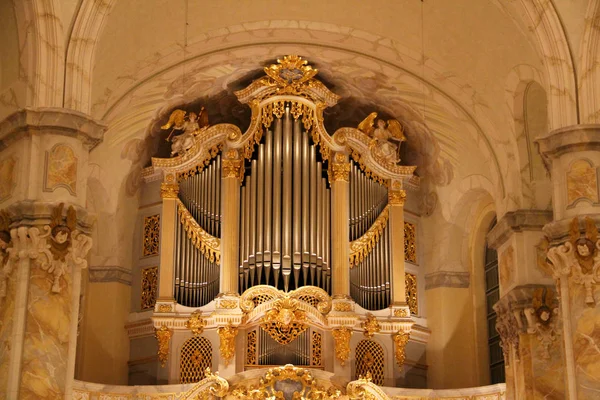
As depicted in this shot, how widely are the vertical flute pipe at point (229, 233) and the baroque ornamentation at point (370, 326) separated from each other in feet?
6.03

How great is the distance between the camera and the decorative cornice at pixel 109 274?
1938 centimetres

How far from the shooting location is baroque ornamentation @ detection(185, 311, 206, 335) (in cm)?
1861

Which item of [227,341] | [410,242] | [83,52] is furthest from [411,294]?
[83,52]

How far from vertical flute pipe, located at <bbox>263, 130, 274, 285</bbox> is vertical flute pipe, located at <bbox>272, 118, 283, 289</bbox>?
6 cm

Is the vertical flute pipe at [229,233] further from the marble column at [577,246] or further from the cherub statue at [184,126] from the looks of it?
the marble column at [577,246]

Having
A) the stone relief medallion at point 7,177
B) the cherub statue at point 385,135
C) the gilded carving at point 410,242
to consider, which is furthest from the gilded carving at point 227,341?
the stone relief medallion at point 7,177

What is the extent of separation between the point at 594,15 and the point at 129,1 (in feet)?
18.5

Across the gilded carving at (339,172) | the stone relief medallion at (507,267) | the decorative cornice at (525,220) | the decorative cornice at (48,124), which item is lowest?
the stone relief medallion at (507,267)

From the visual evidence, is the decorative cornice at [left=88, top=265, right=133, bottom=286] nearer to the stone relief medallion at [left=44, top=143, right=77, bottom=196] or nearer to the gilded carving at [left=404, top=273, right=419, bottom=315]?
the gilded carving at [left=404, top=273, right=419, bottom=315]

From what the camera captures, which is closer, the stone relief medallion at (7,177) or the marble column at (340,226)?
the stone relief medallion at (7,177)

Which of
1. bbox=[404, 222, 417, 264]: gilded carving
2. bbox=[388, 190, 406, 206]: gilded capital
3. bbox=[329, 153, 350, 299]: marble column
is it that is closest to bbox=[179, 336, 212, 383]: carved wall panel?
bbox=[329, 153, 350, 299]: marble column

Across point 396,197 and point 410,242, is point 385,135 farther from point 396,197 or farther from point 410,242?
point 410,242

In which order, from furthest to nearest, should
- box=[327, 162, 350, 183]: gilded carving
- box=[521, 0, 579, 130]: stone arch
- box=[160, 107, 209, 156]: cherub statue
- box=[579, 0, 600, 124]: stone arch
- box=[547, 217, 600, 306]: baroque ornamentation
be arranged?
box=[160, 107, 209, 156]: cherub statue, box=[327, 162, 350, 183]: gilded carving, box=[521, 0, 579, 130]: stone arch, box=[579, 0, 600, 124]: stone arch, box=[547, 217, 600, 306]: baroque ornamentation

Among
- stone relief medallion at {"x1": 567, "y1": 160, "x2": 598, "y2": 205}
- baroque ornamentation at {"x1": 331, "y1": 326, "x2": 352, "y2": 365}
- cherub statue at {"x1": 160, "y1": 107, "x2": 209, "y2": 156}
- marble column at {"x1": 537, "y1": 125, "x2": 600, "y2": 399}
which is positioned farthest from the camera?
cherub statue at {"x1": 160, "y1": 107, "x2": 209, "y2": 156}
